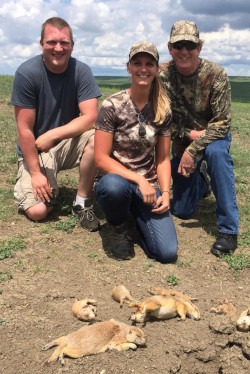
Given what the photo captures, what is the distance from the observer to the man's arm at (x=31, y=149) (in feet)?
16.1

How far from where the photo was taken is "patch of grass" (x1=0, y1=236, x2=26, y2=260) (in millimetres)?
4367

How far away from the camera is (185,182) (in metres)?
5.56

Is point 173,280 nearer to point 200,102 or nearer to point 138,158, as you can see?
point 138,158

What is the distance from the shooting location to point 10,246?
178 inches

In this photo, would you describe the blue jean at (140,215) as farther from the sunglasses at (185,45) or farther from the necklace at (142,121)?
the sunglasses at (185,45)

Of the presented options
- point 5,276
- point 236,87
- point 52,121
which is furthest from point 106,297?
point 236,87

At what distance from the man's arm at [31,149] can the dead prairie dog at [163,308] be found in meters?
2.02

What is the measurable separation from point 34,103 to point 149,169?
1.59 m

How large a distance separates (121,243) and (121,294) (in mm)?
949

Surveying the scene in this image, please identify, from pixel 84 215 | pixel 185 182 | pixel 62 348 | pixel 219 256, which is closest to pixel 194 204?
pixel 185 182

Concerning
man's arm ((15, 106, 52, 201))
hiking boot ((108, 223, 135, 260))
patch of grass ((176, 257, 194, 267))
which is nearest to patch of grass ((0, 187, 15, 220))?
man's arm ((15, 106, 52, 201))

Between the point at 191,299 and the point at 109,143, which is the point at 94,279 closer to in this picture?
the point at 191,299

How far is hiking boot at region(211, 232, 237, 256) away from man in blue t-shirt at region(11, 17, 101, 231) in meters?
1.42

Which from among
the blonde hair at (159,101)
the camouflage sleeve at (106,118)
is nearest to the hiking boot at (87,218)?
the camouflage sleeve at (106,118)
